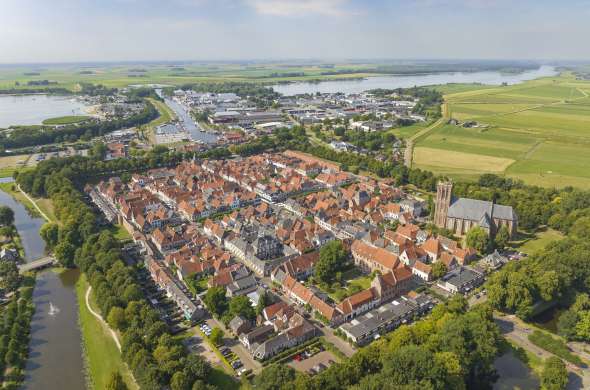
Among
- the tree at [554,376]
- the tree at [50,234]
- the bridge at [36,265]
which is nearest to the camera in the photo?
the tree at [554,376]

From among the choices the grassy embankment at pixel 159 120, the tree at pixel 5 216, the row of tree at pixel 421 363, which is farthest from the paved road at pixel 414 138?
the tree at pixel 5 216

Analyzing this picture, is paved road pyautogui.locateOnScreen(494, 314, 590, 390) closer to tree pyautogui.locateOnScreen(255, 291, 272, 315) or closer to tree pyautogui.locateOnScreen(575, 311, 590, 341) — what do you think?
tree pyautogui.locateOnScreen(575, 311, 590, 341)

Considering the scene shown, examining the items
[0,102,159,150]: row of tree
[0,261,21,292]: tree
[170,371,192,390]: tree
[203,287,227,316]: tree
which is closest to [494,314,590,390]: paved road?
[203,287,227,316]: tree

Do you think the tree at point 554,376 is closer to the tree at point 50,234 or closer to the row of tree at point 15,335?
the row of tree at point 15,335

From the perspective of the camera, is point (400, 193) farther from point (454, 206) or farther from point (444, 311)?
point (444, 311)

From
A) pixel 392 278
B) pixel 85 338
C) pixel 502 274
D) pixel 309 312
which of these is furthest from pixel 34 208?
pixel 502 274

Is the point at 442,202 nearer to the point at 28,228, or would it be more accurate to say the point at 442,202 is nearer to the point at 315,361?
the point at 315,361
